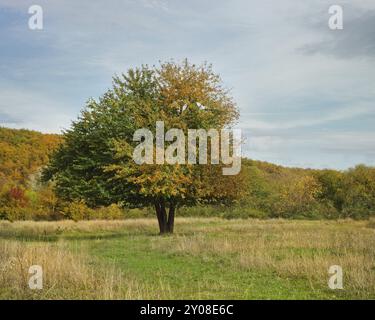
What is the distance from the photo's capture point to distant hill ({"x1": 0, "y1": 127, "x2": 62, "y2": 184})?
287 feet

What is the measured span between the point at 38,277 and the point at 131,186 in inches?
710

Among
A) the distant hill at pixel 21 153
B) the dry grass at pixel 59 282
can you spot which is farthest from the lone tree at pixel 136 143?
the distant hill at pixel 21 153

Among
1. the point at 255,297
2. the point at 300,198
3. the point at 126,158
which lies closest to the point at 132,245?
the point at 126,158

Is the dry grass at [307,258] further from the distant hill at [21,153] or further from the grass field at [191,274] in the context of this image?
the distant hill at [21,153]

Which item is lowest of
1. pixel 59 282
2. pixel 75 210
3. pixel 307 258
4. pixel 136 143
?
pixel 75 210

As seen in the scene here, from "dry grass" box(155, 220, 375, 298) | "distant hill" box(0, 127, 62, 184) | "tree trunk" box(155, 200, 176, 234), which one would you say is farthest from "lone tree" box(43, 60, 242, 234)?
"distant hill" box(0, 127, 62, 184)

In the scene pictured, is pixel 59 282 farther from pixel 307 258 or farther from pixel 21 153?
pixel 21 153

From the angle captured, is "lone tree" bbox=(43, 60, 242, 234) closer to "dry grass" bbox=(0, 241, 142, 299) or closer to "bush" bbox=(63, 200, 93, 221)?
"dry grass" bbox=(0, 241, 142, 299)

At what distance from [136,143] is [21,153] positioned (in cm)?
7175

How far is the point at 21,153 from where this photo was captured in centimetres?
9438

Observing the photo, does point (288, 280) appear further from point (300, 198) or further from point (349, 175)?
point (349, 175)

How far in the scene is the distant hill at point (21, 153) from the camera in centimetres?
8754

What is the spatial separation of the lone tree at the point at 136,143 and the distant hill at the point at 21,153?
5124 cm

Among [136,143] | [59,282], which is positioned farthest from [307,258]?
[136,143]
